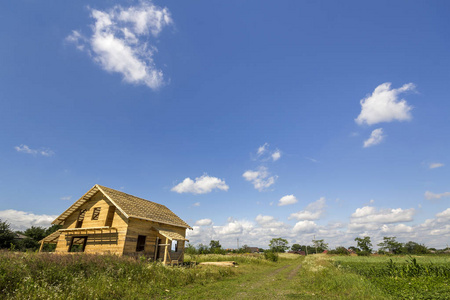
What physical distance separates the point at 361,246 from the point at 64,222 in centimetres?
11022

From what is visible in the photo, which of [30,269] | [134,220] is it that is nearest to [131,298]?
[30,269]

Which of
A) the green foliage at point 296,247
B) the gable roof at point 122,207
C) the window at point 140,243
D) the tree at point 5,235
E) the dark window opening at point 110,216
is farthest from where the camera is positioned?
the green foliage at point 296,247

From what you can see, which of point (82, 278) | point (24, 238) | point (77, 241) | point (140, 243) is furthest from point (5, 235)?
point (82, 278)

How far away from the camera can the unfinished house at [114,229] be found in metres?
18.1

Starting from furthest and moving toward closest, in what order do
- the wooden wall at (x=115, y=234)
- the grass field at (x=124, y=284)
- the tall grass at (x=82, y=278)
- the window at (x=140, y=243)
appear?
the window at (x=140, y=243), the wooden wall at (x=115, y=234), the grass field at (x=124, y=284), the tall grass at (x=82, y=278)

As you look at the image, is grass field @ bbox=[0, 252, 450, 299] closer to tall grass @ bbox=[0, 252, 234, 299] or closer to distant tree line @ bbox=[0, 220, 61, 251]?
tall grass @ bbox=[0, 252, 234, 299]

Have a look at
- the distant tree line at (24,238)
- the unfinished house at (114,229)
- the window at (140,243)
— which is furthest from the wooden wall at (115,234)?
the distant tree line at (24,238)

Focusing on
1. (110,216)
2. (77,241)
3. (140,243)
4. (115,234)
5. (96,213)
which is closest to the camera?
(115,234)

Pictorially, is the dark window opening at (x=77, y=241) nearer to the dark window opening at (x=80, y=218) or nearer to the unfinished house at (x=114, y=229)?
the unfinished house at (x=114, y=229)

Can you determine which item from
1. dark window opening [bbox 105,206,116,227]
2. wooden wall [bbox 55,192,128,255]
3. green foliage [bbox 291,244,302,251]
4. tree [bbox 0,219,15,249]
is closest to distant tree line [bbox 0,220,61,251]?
tree [bbox 0,219,15,249]

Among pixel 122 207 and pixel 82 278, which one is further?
pixel 122 207

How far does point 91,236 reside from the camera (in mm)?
19906

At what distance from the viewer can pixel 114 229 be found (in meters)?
18.6

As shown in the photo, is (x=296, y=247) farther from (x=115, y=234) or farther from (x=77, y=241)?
(x=115, y=234)
